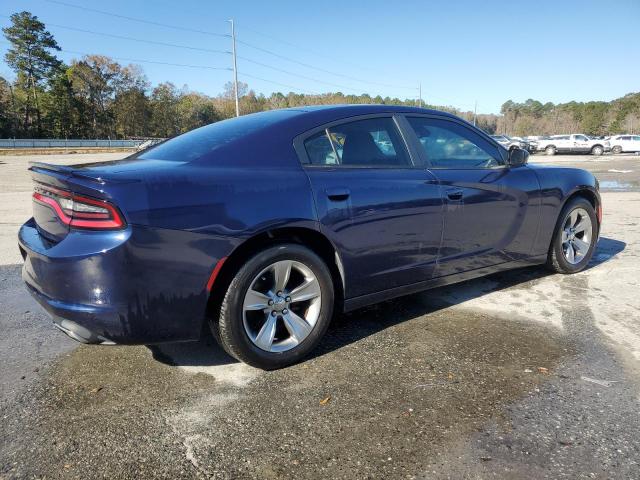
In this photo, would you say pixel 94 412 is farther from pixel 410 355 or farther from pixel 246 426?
pixel 410 355

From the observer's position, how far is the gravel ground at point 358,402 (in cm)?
198

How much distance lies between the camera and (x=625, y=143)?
3722 centimetres

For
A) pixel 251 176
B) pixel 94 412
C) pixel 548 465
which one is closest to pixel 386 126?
pixel 251 176

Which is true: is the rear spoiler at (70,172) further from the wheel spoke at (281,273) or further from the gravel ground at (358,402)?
the gravel ground at (358,402)

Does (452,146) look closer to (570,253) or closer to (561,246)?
(561,246)

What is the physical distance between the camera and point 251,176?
2600 millimetres

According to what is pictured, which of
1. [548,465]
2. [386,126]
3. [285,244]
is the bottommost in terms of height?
[548,465]

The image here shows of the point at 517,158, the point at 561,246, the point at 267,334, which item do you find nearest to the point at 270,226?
the point at 267,334

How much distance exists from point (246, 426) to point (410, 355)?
1.17 metres

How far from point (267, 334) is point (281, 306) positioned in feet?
0.58

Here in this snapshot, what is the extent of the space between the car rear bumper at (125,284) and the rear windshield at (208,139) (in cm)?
62

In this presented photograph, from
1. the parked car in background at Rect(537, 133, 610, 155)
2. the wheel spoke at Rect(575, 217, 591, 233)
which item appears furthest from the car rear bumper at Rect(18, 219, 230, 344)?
the parked car in background at Rect(537, 133, 610, 155)

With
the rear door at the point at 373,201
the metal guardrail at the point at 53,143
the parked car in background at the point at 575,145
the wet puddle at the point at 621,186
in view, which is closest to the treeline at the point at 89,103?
the metal guardrail at the point at 53,143

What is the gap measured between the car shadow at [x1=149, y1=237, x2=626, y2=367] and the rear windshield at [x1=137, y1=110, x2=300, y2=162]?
1210 mm
